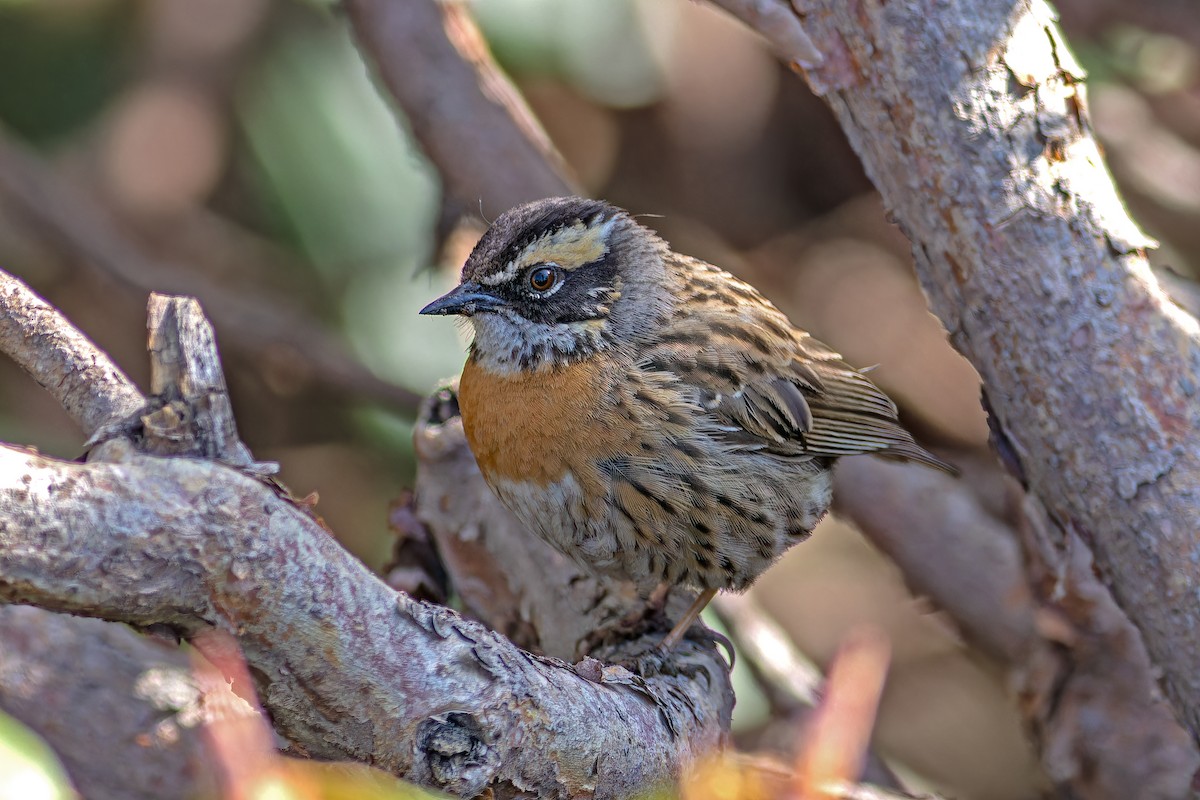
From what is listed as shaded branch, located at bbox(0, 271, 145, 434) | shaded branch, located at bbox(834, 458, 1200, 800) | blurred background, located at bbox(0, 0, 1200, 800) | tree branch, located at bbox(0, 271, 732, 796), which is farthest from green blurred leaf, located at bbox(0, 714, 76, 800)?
blurred background, located at bbox(0, 0, 1200, 800)

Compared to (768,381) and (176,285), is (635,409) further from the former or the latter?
(176,285)

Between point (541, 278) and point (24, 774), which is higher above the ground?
point (541, 278)

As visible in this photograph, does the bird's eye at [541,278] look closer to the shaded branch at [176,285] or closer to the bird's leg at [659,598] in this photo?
the bird's leg at [659,598]

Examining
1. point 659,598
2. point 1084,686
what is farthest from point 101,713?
point 1084,686

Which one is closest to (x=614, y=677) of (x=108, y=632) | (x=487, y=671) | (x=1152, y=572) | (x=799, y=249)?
(x=487, y=671)

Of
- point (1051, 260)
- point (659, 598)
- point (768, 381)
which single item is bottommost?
point (659, 598)

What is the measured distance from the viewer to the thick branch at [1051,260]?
3365 mm

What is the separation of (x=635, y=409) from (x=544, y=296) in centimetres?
50

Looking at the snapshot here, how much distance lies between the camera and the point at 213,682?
352cm

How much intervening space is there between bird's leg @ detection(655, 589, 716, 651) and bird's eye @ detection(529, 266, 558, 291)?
3.65 ft

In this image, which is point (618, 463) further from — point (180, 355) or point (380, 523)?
point (380, 523)

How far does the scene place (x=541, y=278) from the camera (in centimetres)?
394

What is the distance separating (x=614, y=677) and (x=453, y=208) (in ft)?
9.08

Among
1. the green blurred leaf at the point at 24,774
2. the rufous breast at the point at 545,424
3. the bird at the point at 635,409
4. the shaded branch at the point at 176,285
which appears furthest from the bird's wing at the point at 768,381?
the green blurred leaf at the point at 24,774
